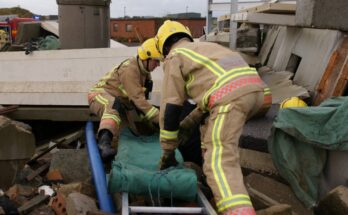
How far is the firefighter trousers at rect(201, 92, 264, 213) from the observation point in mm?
3072

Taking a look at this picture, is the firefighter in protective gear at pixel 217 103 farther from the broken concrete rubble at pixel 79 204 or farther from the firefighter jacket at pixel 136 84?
the firefighter jacket at pixel 136 84

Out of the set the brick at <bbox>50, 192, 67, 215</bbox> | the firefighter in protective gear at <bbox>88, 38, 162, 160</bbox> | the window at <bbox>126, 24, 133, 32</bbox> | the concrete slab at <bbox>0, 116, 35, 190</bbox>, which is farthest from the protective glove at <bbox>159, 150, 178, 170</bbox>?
the window at <bbox>126, 24, 133, 32</bbox>

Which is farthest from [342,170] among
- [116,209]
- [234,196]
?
[116,209]

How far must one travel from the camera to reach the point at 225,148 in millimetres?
3252

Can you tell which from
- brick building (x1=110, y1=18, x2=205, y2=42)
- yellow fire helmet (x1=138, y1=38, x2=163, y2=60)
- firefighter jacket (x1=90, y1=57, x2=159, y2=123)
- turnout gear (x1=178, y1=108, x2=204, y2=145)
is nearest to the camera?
turnout gear (x1=178, y1=108, x2=204, y2=145)

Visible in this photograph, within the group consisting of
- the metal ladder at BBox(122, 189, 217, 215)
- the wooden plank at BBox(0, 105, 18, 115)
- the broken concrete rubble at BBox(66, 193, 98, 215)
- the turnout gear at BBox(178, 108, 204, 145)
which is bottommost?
the wooden plank at BBox(0, 105, 18, 115)

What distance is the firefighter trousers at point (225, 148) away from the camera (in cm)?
307

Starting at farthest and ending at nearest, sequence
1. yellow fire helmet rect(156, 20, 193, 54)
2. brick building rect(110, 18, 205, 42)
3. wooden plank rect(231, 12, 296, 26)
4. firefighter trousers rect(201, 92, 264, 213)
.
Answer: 1. brick building rect(110, 18, 205, 42)
2. wooden plank rect(231, 12, 296, 26)
3. yellow fire helmet rect(156, 20, 193, 54)
4. firefighter trousers rect(201, 92, 264, 213)

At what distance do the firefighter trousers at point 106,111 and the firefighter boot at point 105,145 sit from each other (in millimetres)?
65

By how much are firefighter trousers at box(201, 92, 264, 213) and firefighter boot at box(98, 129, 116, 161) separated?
151 cm

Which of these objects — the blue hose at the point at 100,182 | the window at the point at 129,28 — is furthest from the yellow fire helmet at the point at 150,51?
the window at the point at 129,28

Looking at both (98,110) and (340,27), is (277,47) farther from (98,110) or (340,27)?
(98,110)

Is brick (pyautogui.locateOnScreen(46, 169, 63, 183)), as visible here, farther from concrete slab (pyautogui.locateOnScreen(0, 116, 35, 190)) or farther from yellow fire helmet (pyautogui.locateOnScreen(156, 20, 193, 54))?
yellow fire helmet (pyautogui.locateOnScreen(156, 20, 193, 54))

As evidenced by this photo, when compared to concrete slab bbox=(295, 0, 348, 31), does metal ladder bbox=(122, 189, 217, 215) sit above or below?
below
